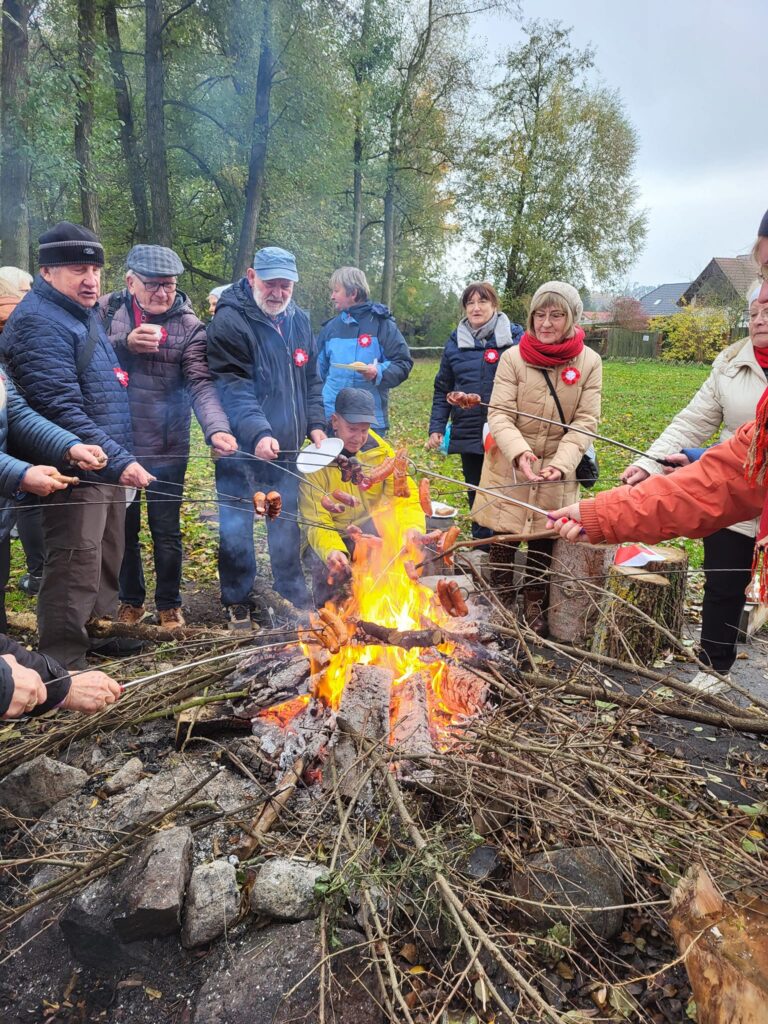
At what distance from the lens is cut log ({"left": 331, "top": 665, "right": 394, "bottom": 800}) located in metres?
2.67

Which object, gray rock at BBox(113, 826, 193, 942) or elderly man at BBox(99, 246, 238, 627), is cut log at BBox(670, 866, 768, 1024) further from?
elderly man at BBox(99, 246, 238, 627)

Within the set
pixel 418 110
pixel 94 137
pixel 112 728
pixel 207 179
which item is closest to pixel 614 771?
pixel 112 728

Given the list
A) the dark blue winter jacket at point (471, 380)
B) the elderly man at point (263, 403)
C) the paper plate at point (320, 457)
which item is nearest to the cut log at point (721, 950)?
the paper plate at point (320, 457)

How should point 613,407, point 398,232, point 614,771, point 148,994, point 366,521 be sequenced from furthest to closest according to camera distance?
point 398,232
point 613,407
point 366,521
point 614,771
point 148,994

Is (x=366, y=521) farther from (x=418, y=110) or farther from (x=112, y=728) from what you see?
(x=418, y=110)

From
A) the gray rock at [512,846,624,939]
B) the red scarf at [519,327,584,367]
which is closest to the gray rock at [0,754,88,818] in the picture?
the gray rock at [512,846,624,939]

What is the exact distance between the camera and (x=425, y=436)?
1241 centimetres

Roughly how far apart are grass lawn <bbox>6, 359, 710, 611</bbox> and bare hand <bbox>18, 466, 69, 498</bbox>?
0.70 metres

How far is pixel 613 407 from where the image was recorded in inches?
595

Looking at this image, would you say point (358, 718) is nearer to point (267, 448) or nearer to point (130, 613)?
point (267, 448)

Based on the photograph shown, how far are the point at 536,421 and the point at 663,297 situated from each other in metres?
56.2

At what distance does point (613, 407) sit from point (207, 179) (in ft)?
40.5

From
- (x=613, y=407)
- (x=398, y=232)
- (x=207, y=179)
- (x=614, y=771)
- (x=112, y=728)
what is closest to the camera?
(x=614, y=771)

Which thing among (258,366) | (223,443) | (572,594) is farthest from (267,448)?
(572,594)
